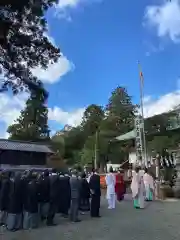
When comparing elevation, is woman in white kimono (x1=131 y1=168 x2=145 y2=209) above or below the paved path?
above

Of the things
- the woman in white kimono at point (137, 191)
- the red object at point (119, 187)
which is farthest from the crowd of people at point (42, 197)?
the red object at point (119, 187)

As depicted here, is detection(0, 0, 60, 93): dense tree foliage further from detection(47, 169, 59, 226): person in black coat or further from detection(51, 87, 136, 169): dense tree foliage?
detection(51, 87, 136, 169): dense tree foliage

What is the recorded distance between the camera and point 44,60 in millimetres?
11586

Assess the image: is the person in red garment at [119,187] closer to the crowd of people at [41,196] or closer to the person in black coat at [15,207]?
the crowd of people at [41,196]

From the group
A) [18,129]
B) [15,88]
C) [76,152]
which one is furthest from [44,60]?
[18,129]

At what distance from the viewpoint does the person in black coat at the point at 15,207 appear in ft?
33.0

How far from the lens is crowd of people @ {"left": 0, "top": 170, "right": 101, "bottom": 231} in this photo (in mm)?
10172

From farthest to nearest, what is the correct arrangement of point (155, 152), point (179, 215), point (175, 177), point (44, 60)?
point (155, 152)
point (175, 177)
point (179, 215)
point (44, 60)

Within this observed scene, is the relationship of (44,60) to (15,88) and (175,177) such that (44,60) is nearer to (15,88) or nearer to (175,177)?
(15,88)

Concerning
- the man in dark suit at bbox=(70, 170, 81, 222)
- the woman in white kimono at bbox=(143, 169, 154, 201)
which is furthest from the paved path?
the woman in white kimono at bbox=(143, 169, 154, 201)

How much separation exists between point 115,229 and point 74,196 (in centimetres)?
259

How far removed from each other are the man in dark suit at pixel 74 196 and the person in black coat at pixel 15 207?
6.74 feet

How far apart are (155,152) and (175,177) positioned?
9.69 metres

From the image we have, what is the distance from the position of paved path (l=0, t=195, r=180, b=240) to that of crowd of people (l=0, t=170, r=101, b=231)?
424mm
